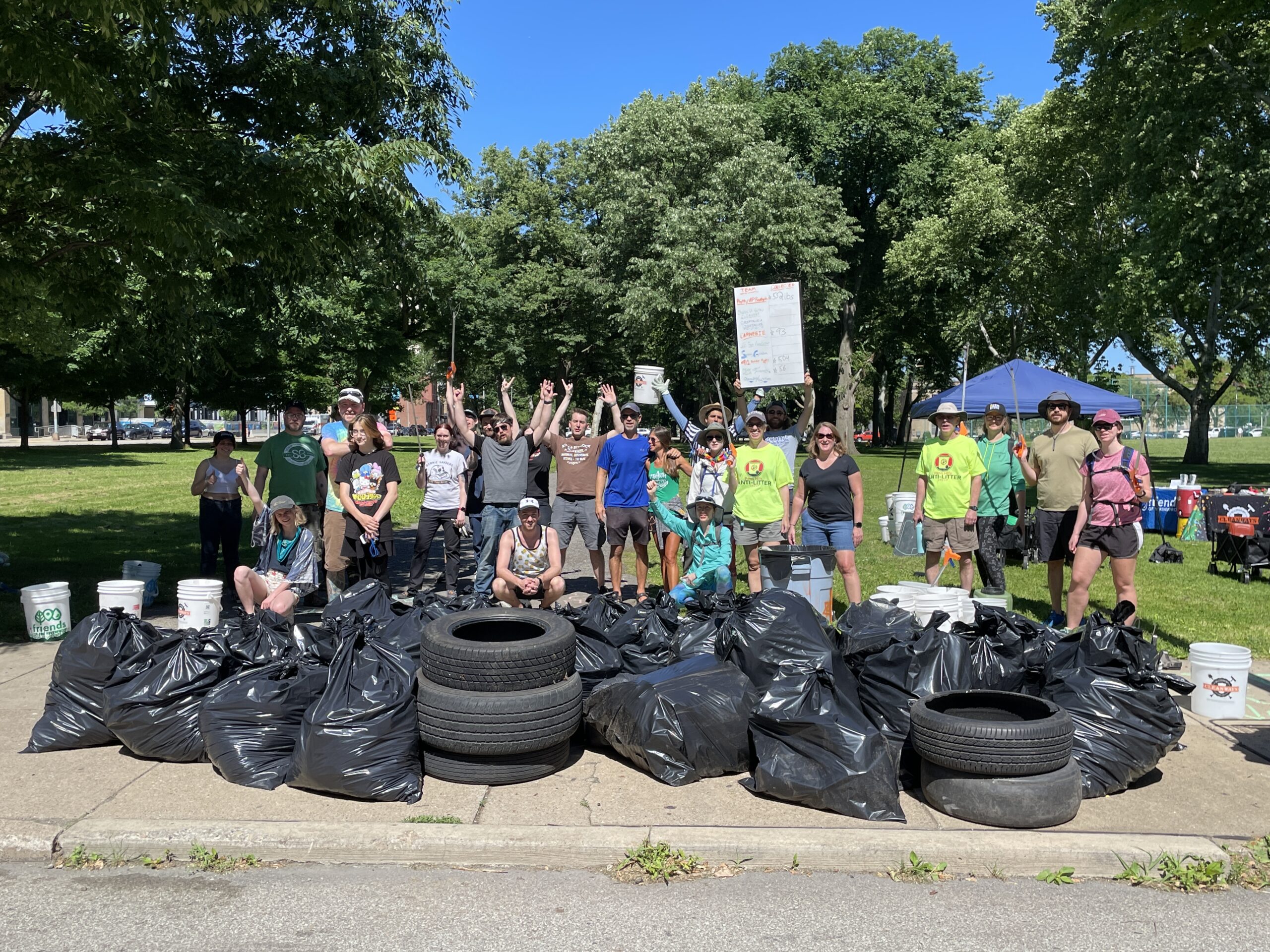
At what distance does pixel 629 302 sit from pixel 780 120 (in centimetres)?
1260

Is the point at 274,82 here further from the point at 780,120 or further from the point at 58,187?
the point at 780,120

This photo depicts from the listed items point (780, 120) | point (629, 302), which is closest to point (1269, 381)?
point (780, 120)

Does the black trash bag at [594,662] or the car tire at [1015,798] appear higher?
the black trash bag at [594,662]

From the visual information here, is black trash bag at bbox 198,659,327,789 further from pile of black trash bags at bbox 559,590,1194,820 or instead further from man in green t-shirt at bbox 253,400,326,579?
man in green t-shirt at bbox 253,400,326,579

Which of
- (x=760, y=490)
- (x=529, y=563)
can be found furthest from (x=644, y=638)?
(x=760, y=490)

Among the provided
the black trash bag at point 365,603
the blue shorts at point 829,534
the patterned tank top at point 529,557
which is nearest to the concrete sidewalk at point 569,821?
the black trash bag at point 365,603

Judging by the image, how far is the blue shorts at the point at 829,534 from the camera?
806cm

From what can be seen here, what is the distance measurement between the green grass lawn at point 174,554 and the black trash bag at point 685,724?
13.1 ft

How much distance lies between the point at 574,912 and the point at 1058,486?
5.96 meters

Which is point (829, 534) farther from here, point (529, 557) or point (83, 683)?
point (83, 683)

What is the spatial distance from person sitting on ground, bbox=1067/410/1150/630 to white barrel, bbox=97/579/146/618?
22.4 ft

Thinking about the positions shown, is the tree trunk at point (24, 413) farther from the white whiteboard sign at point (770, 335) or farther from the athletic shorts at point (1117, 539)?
the athletic shorts at point (1117, 539)

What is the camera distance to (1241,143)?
2053cm

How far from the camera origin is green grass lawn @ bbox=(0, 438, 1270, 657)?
8609 millimetres
